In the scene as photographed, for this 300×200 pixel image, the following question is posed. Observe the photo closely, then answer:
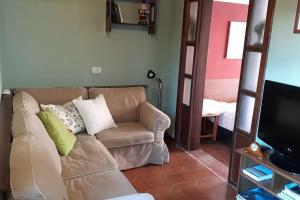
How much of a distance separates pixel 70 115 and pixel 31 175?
189 centimetres

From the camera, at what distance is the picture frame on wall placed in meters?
4.76

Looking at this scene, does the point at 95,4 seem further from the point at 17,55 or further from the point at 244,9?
the point at 244,9

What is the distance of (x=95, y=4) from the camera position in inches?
145

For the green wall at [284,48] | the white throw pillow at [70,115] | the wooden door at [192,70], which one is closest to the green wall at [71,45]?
the wooden door at [192,70]

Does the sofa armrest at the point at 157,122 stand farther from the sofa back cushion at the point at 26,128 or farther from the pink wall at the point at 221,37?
the pink wall at the point at 221,37

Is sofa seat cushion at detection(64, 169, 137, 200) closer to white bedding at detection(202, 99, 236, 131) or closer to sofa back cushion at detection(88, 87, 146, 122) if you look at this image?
sofa back cushion at detection(88, 87, 146, 122)

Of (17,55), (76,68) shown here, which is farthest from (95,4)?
(17,55)

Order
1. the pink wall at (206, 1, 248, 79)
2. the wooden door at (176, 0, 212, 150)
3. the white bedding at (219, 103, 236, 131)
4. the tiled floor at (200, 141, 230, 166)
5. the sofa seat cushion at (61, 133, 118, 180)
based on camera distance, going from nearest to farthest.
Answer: the sofa seat cushion at (61, 133, 118, 180), the wooden door at (176, 0, 212, 150), the tiled floor at (200, 141, 230, 166), the white bedding at (219, 103, 236, 131), the pink wall at (206, 1, 248, 79)

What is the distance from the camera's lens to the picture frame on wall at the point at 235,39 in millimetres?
4758

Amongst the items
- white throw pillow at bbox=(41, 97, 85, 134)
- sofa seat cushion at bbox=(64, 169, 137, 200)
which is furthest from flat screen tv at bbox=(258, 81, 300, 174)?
white throw pillow at bbox=(41, 97, 85, 134)

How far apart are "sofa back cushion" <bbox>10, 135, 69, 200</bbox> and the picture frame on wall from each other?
3.97m

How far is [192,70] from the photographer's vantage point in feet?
12.4

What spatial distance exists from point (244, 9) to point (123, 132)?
313cm

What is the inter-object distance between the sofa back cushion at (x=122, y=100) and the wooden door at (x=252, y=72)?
4.54 feet
